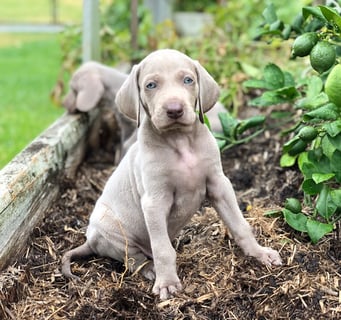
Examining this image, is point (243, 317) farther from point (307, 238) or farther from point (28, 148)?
point (28, 148)

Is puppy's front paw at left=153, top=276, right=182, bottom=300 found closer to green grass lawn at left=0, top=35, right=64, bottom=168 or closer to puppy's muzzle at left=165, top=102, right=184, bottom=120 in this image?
puppy's muzzle at left=165, top=102, right=184, bottom=120

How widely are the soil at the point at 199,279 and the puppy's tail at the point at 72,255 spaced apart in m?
0.04

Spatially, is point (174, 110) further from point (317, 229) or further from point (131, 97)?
point (317, 229)

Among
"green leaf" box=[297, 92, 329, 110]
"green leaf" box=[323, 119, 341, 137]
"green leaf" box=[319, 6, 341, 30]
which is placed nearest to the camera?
"green leaf" box=[319, 6, 341, 30]

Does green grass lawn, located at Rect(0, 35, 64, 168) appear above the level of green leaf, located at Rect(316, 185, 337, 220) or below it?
below

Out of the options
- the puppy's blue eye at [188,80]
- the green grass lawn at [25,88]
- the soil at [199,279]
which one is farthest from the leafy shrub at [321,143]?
the green grass lawn at [25,88]

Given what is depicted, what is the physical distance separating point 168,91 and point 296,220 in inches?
42.5

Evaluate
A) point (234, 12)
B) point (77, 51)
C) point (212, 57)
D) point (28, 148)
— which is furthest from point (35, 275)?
point (234, 12)

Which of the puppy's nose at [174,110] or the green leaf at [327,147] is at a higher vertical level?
the puppy's nose at [174,110]

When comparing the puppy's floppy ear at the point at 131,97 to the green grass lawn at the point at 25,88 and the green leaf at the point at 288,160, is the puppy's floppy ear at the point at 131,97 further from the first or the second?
the green grass lawn at the point at 25,88

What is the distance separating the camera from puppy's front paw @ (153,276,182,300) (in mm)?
3566

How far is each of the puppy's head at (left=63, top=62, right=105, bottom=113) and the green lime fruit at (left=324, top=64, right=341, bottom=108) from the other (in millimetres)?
3252

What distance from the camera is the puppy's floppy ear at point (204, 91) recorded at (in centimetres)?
373

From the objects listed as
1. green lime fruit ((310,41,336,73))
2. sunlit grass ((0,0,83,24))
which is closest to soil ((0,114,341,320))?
green lime fruit ((310,41,336,73))
